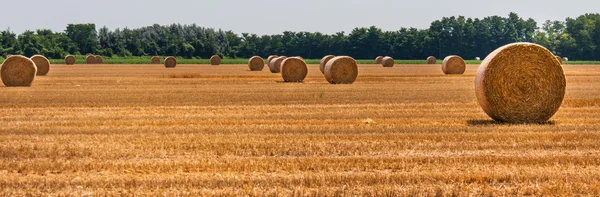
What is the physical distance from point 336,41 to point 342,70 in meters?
91.8

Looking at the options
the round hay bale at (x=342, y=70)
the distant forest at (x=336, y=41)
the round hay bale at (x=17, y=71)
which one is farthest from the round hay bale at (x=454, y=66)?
the distant forest at (x=336, y=41)

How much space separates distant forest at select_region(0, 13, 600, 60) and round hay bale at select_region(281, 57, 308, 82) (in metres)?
66.7

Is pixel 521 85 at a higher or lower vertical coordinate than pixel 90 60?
higher

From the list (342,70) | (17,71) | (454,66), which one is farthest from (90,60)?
(342,70)

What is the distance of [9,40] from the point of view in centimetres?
8988

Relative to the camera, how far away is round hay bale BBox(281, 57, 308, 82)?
3378cm

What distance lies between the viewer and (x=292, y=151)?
11.8 m

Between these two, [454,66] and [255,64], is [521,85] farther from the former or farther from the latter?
[255,64]

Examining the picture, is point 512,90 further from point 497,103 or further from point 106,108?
point 106,108

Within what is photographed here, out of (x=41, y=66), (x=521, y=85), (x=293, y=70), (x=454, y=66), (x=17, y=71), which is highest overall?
(x=521, y=85)

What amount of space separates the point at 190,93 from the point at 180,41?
8363 cm

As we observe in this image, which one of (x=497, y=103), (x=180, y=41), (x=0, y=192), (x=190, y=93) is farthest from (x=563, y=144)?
(x=180, y=41)

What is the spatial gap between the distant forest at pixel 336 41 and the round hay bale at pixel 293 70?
66.7 metres

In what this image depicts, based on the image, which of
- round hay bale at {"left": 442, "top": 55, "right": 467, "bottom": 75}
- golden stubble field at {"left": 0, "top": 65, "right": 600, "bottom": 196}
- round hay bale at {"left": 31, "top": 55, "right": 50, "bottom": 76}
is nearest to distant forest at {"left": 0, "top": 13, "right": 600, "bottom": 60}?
round hay bale at {"left": 31, "top": 55, "right": 50, "bottom": 76}
